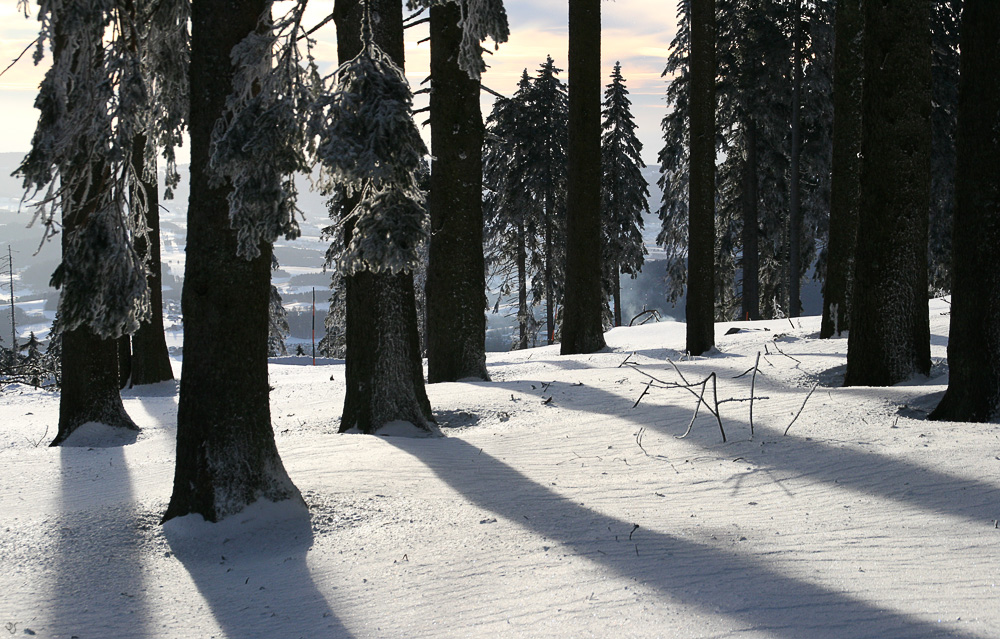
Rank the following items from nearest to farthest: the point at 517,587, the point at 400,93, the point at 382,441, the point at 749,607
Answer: the point at 749,607 < the point at 517,587 < the point at 400,93 < the point at 382,441

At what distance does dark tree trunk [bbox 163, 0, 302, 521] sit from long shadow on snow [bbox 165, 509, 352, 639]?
232mm

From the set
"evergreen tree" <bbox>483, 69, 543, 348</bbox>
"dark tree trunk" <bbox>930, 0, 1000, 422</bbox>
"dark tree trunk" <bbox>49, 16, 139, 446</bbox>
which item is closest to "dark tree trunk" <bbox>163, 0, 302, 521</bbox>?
"dark tree trunk" <bbox>49, 16, 139, 446</bbox>

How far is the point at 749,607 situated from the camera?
11.9 ft

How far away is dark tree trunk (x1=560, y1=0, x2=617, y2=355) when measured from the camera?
42.6 ft

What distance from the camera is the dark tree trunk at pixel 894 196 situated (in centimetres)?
747

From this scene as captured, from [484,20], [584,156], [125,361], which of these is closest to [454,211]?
[484,20]

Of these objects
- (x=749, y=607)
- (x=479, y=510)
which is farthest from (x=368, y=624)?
(x=749, y=607)

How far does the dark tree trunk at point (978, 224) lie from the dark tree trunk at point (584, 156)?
744 cm

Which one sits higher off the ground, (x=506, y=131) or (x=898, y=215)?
(x=506, y=131)

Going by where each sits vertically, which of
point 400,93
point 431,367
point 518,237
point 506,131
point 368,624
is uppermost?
→ point 506,131

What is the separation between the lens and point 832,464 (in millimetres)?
5594

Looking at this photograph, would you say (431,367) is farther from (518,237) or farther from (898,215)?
(518,237)

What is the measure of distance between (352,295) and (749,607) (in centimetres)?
517

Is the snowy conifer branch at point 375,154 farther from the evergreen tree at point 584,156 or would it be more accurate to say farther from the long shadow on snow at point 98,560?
the evergreen tree at point 584,156
